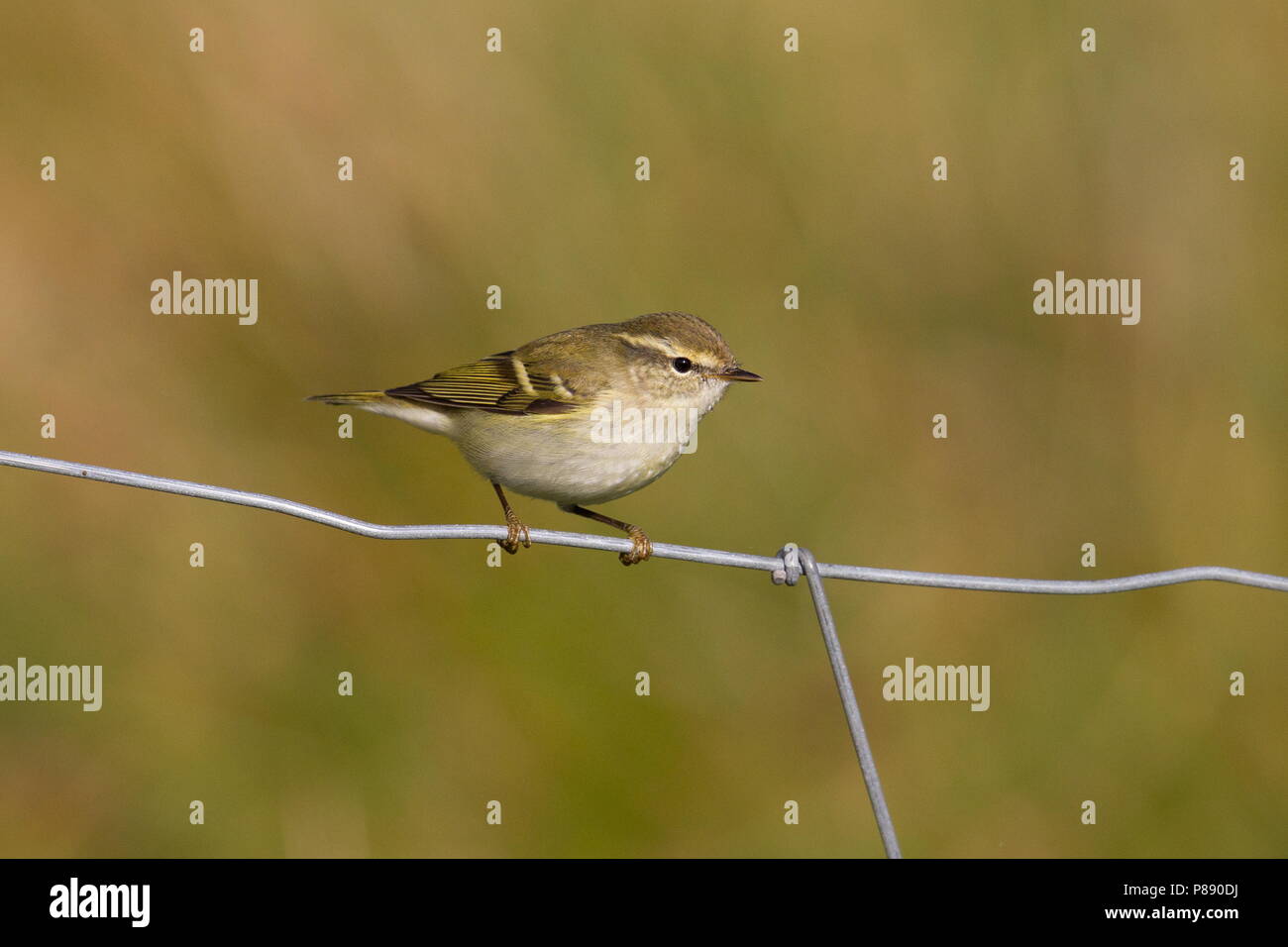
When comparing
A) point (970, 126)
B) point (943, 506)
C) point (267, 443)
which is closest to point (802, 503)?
point (943, 506)

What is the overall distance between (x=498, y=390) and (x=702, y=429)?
4.60ft

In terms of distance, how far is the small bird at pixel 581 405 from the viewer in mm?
3736

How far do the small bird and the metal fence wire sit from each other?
971 mm

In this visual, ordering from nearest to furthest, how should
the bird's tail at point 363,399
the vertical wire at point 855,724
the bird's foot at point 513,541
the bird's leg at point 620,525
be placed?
the vertical wire at point 855,724 < the bird's foot at point 513,541 < the bird's leg at point 620,525 < the bird's tail at point 363,399

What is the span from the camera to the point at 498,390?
408cm

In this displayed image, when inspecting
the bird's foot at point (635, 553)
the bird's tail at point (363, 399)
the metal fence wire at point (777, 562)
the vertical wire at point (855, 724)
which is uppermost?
the bird's tail at point (363, 399)

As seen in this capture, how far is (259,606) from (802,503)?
2.32m

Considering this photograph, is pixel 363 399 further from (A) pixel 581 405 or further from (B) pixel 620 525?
(B) pixel 620 525

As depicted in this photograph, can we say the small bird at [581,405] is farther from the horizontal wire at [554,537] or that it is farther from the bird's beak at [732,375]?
the horizontal wire at [554,537]

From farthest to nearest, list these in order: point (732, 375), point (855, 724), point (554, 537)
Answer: point (732, 375) < point (554, 537) < point (855, 724)

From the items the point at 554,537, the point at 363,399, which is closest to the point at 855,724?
the point at 554,537

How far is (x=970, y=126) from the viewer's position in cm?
571

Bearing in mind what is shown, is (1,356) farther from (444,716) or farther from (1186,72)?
(1186,72)

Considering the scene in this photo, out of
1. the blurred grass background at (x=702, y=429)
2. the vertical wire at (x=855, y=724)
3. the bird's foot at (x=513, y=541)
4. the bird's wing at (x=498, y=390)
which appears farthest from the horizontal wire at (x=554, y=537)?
the blurred grass background at (x=702, y=429)
